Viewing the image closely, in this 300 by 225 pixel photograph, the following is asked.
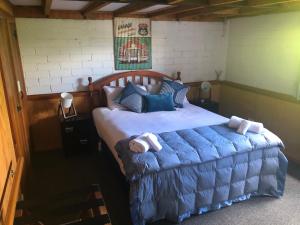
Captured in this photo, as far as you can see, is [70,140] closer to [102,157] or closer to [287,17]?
[102,157]

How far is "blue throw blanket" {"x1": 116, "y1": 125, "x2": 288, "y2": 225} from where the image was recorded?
7.07ft

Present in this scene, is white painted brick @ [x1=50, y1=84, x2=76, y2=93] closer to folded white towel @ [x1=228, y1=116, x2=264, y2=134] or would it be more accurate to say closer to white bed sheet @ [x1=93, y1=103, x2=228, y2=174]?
white bed sheet @ [x1=93, y1=103, x2=228, y2=174]

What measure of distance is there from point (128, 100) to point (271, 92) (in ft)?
7.17

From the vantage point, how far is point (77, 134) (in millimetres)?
3525

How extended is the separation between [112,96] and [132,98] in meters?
0.35

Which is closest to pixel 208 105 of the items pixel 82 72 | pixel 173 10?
pixel 173 10

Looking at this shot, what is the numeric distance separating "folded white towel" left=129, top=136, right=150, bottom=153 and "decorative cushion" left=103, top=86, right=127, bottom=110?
4.60ft

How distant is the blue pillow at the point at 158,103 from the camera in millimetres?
3552

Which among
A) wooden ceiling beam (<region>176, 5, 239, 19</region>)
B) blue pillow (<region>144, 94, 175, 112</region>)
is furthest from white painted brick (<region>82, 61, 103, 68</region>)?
wooden ceiling beam (<region>176, 5, 239, 19</region>)

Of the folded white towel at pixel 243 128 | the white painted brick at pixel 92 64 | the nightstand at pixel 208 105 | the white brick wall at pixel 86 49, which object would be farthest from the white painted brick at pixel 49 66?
the folded white towel at pixel 243 128

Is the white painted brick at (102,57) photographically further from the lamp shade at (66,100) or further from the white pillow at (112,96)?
the lamp shade at (66,100)

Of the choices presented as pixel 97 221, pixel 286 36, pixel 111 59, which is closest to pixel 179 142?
pixel 97 221

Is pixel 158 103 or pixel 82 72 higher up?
pixel 82 72

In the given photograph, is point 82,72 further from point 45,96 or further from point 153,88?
point 153,88
